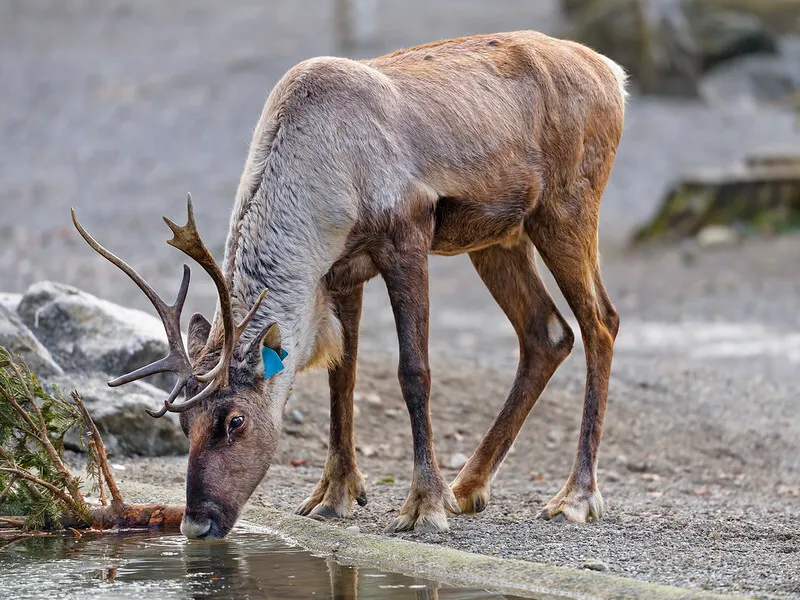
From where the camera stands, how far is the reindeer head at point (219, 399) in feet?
17.6

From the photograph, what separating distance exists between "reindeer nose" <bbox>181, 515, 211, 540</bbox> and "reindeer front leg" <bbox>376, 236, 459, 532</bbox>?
37.7 inches

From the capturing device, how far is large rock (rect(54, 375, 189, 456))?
7.47 meters

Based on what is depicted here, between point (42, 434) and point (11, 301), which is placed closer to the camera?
point (42, 434)

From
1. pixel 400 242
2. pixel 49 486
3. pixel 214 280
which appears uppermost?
pixel 400 242

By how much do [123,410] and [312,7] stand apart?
81.7ft

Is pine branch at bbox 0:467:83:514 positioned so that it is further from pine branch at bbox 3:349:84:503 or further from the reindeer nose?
the reindeer nose

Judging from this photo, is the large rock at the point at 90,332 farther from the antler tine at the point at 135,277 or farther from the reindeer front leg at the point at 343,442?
the antler tine at the point at 135,277

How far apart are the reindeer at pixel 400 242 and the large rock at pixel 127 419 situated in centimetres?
149

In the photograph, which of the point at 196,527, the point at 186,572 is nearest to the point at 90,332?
the point at 196,527

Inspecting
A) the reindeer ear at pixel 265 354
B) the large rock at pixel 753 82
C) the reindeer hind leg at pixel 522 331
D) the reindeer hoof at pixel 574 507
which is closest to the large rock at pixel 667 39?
the large rock at pixel 753 82

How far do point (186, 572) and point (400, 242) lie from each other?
1.76 meters

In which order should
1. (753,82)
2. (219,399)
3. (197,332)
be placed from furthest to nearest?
(753,82)
(197,332)
(219,399)

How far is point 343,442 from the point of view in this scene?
6.58 metres

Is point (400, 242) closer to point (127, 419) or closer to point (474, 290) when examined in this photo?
point (127, 419)
